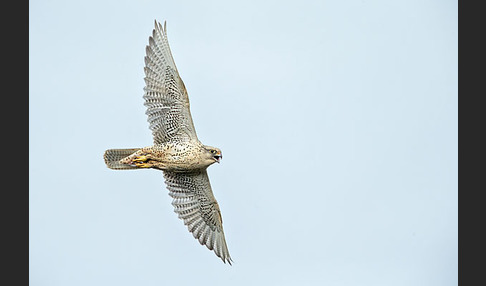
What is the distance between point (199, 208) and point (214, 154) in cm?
183

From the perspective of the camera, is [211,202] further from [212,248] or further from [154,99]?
[154,99]

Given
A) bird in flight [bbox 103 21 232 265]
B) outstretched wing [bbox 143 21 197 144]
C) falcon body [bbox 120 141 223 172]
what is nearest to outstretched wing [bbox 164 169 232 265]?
bird in flight [bbox 103 21 232 265]

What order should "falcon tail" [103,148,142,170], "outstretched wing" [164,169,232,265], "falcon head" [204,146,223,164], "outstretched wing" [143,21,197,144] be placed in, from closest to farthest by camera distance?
"falcon head" [204,146,223,164] < "outstretched wing" [143,21,197,144] < "falcon tail" [103,148,142,170] < "outstretched wing" [164,169,232,265]

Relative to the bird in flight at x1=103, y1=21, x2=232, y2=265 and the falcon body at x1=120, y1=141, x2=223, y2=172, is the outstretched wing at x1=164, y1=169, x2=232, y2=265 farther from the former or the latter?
the falcon body at x1=120, y1=141, x2=223, y2=172

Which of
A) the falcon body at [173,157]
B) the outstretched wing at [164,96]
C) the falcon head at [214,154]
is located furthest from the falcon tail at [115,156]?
the falcon head at [214,154]

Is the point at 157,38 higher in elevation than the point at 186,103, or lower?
higher

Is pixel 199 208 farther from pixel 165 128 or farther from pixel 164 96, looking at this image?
pixel 164 96

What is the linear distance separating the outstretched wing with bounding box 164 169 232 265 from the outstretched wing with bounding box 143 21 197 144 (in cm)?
103

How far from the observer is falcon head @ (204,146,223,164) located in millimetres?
16478

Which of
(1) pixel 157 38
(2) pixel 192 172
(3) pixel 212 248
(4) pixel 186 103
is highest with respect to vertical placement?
(1) pixel 157 38

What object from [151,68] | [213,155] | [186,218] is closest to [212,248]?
[186,218]

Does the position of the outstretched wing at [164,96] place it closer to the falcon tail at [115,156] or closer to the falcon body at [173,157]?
the falcon body at [173,157]

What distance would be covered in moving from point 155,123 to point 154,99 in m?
0.42

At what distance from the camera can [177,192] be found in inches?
703
